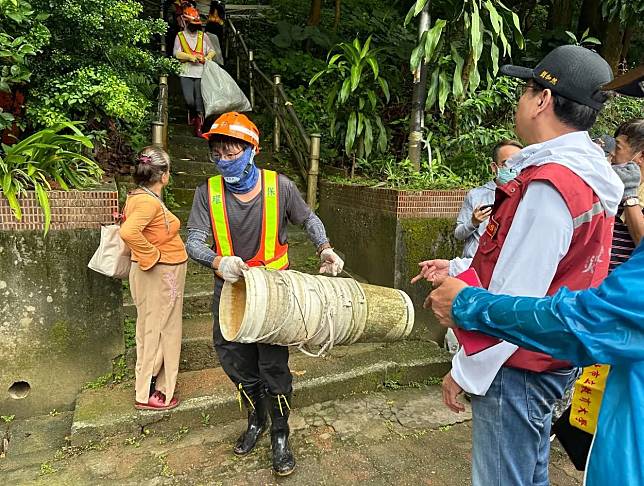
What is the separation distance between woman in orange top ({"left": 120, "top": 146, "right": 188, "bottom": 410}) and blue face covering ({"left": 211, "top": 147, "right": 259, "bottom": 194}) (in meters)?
0.65

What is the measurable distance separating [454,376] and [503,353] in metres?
0.19

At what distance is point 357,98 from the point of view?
5477 millimetres

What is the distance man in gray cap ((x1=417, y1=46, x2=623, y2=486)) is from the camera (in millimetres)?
1419

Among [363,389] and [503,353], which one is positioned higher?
[503,353]

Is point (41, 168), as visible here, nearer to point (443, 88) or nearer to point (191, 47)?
point (443, 88)

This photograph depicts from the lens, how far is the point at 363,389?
3.69 m

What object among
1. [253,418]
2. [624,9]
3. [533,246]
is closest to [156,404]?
[253,418]

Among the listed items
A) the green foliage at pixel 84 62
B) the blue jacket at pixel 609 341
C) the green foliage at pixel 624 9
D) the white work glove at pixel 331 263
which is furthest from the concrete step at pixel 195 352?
the green foliage at pixel 624 9

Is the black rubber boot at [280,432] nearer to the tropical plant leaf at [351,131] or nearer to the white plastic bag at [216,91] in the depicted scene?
the tropical plant leaf at [351,131]

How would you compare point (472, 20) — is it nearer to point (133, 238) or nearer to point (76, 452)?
point (133, 238)

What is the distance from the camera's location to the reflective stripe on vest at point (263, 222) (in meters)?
2.69

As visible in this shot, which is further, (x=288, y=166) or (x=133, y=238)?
(x=288, y=166)

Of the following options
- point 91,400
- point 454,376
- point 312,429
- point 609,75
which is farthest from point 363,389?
point 609,75

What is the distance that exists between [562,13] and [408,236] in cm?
754
